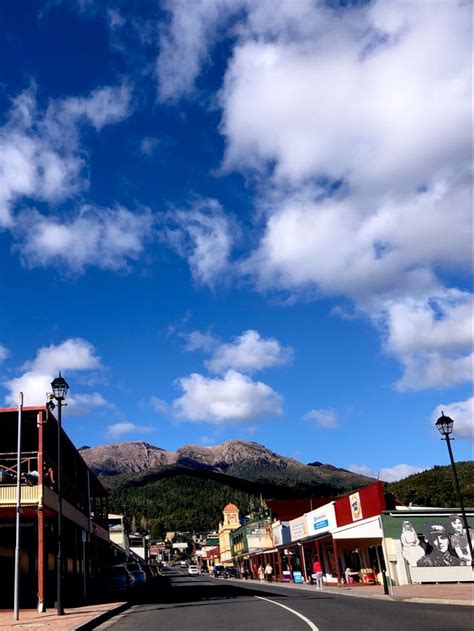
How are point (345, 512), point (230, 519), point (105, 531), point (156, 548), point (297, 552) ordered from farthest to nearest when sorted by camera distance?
point (156, 548) → point (230, 519) → point (297, 552) → point (105, 531) → point (345, 512)

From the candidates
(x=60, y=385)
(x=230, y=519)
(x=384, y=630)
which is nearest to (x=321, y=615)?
(x=384, y=630)

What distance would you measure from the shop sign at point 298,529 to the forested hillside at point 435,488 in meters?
18.9

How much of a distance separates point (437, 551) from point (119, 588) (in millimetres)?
16311

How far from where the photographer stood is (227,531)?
10738cm

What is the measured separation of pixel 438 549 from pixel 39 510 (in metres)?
20.9

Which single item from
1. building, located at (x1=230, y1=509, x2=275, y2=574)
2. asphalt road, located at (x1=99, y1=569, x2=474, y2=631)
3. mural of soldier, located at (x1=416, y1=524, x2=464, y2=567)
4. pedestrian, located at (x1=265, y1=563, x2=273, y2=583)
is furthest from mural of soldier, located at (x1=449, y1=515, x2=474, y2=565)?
building, located at (x1=230, y1=509, x2=275, y2=574)

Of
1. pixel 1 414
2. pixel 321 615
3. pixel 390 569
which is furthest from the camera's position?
pixel 390 569

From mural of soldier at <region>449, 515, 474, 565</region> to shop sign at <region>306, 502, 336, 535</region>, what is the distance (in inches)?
353

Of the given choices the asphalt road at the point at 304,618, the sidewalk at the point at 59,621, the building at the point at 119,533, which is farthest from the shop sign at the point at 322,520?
the building at the point at 119,533

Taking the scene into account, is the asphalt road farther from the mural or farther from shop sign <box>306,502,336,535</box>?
shop sign <box>306,502,336,535</box>

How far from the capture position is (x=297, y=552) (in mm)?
53344

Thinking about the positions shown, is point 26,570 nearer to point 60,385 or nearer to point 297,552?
point 60,385

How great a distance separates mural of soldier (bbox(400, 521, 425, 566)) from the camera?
32344mm

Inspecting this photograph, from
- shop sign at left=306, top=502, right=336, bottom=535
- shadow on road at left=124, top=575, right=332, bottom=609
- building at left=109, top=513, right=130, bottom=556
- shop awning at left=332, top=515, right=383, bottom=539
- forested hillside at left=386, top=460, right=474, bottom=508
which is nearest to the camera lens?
shadow on road at left=124, top=575, right=332, bottom=609
